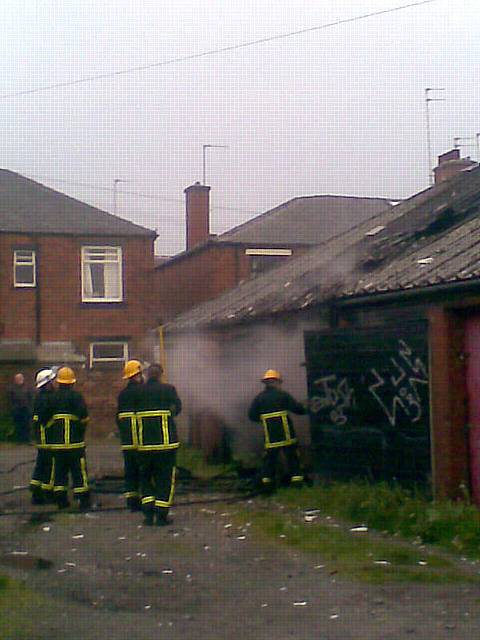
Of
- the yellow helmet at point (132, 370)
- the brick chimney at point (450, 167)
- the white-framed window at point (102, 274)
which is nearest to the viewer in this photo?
the yellow helmet at point (132, 370)

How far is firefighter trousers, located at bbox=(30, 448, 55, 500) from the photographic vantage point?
1220 centimetres

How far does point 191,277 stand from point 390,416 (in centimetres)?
2049

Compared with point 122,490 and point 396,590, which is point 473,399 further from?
point 122,490

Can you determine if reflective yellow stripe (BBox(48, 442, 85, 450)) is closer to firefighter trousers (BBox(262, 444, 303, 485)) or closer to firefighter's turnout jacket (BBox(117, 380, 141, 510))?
firefighter's turnout jacket (BBox(117, 380, 141, 510))

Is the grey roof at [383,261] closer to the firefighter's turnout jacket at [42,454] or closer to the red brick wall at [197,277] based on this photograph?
the firefighter's turnout jacket at [42,454]

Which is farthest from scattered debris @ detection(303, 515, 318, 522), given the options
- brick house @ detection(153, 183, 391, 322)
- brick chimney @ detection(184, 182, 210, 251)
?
brick chimney @ detection(184, 182, 210, 251)

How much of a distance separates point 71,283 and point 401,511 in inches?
796

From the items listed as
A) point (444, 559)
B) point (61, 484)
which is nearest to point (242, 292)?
point (61, 484)

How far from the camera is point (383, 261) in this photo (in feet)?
44.3

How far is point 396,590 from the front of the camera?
7.37 meters

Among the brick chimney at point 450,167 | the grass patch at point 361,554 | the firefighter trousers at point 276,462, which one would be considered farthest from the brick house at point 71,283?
the grass patch at point 361,554

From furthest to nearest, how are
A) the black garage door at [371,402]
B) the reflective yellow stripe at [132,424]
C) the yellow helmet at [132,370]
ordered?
1. the yellow helmet at [132,370]
2. the reflective yellow stripe at [132,424]
3. the black garage door at [371,402]

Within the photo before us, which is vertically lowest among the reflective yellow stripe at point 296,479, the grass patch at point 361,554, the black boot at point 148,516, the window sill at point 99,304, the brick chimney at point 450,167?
the grass patch at point 361,554

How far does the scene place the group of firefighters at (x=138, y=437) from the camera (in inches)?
412
